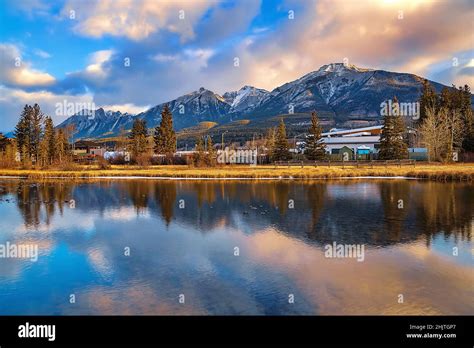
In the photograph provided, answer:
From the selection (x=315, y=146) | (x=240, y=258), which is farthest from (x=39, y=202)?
(x=315, y=146)

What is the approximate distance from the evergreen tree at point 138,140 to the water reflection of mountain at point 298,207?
43.5 m

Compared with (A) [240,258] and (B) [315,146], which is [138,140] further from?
(A) [240,258]

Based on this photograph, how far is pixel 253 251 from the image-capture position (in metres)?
16.5

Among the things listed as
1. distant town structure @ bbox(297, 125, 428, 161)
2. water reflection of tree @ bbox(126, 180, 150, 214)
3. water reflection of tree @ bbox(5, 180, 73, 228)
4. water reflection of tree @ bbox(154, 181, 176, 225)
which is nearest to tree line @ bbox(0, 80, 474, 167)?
distant town structure @ bbox(297, 125, 428, 161)

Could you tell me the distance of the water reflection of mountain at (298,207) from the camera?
2014 centimetres

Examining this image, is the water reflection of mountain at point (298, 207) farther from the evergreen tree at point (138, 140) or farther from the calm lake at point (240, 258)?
the evergreen tree at point (138, 140)

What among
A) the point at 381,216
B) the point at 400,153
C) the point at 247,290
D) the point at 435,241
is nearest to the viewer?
the point at 247,290

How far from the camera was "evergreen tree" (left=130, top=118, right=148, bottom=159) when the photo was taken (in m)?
84.7

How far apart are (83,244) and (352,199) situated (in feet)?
68.0

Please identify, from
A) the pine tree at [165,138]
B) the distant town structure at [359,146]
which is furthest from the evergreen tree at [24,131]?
the distant town structure at [359,146]

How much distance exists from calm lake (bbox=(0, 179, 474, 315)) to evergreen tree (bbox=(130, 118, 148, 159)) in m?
54.6

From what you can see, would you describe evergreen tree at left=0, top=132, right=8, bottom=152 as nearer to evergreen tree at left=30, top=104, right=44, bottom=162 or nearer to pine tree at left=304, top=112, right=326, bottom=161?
evergreen tree at left=30, top=104, right=44, bottom=162
